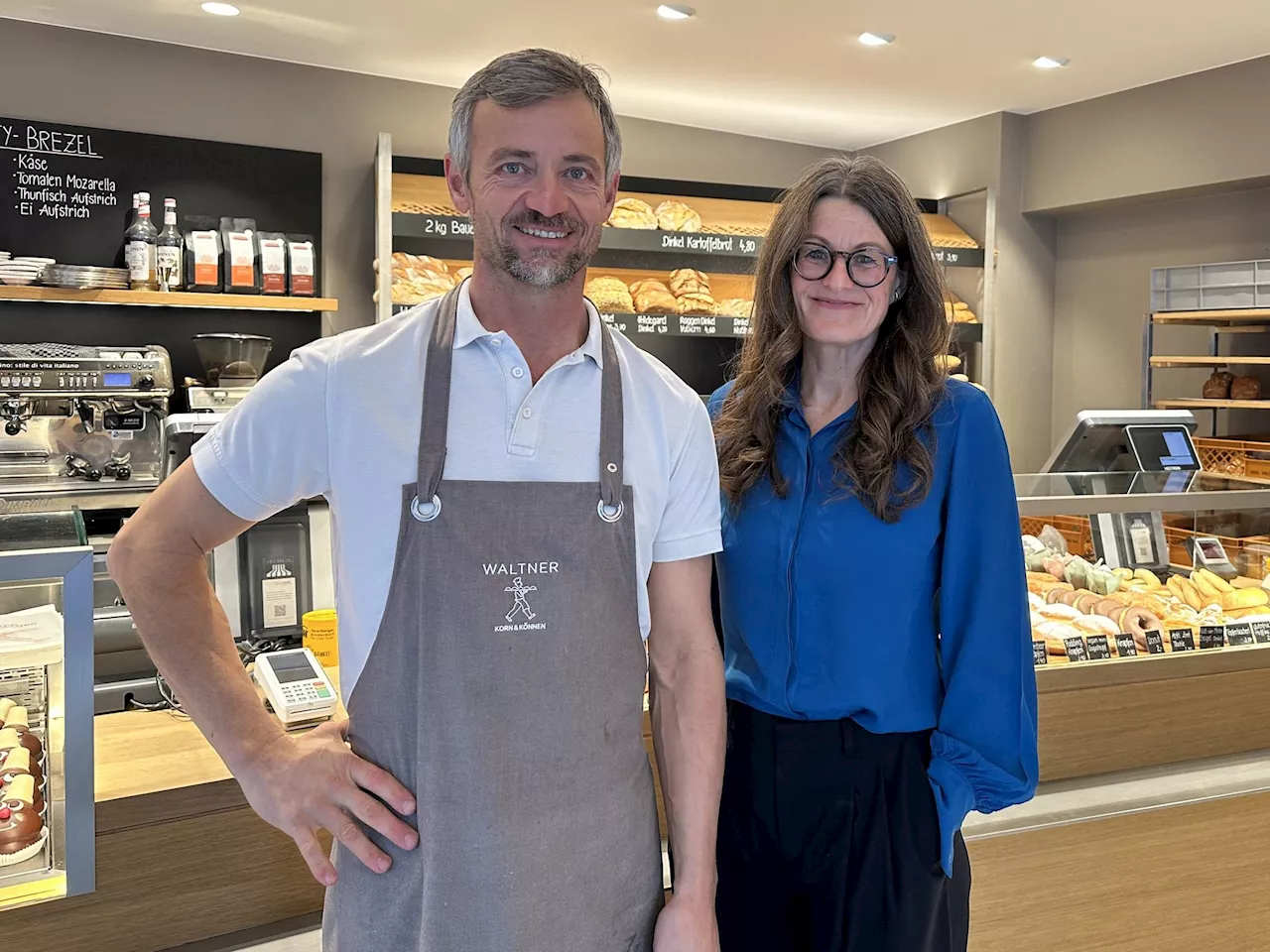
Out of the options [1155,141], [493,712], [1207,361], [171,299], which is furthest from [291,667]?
[1155,141]

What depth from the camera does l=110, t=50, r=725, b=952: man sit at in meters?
1.17

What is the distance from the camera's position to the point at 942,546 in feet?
5.15

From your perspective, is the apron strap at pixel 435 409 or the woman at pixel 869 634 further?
the woman at pixel 869 634

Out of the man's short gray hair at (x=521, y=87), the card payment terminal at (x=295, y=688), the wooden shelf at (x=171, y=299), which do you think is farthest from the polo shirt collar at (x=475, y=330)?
the wooden shelf at (x=171, y=299)

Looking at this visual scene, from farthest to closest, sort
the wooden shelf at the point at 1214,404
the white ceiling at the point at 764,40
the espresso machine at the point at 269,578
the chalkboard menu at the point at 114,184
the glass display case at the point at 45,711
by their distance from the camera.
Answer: the wooden shelf at the point at 1214,404 < the chalkboard menu at the point at 114,184 < the white ceiling at the point at 764,40 < the espresso machine at the point at 269,578 < the glass display case at the point at 45,711

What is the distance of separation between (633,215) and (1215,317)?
284cm

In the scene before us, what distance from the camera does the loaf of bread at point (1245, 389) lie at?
17.4 feet

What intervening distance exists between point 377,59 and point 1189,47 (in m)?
3.87

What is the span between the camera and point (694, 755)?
1.36 meters


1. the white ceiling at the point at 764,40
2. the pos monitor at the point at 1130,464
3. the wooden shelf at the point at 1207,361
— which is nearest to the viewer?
the pos monitor at the point at 1130,464

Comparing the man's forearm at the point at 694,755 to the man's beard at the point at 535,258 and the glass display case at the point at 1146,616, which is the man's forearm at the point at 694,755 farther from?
the glass display case at the point at 1146,616

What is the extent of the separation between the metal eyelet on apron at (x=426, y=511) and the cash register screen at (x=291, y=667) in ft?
2.65

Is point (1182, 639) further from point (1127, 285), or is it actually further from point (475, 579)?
point (1127, 285)

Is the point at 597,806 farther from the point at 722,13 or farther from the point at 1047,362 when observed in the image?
the point at 1047,362
